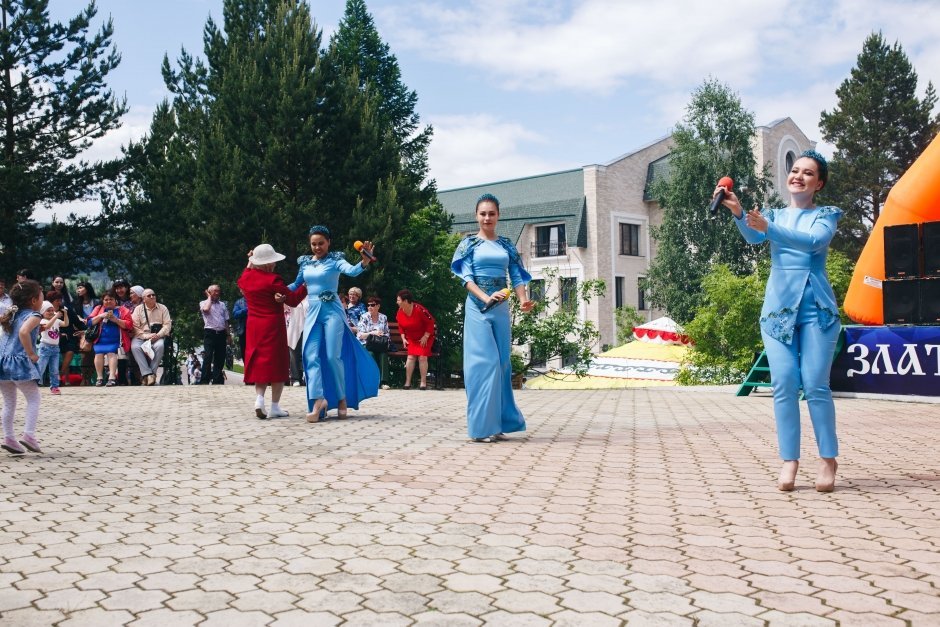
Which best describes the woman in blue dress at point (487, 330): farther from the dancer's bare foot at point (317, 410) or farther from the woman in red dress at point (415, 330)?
the woman in red dress at point (415, 330)

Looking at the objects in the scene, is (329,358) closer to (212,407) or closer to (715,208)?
(212,407)

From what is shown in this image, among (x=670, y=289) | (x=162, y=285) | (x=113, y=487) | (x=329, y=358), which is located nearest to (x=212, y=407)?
(x=329, y=358)

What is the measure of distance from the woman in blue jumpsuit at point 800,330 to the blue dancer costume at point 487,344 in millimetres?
2973

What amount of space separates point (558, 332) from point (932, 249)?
11448mm

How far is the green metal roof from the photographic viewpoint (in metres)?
46.0

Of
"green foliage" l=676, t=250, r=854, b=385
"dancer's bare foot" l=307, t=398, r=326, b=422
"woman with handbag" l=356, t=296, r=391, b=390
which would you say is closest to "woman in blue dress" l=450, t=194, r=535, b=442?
"dancer's bare foot" l=307, t=398, r=326, b=422

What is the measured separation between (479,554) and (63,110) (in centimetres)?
2885

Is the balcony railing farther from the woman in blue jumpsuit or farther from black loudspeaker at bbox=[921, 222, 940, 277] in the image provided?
the woman in blue jumpsuit

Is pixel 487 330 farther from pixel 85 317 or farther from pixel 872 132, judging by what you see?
pixel 872 132

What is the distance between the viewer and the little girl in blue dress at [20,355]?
7.67m

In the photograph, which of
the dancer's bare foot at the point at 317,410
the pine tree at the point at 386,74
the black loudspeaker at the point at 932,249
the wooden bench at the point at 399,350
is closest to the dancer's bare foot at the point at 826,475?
the dancer's bare foot at the point at 317,410

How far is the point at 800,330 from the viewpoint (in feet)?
19.5

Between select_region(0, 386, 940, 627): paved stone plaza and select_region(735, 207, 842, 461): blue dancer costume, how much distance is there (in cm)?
44

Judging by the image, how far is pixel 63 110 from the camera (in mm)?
28828
